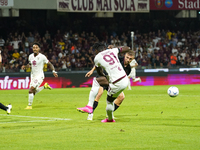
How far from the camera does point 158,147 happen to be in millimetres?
6305

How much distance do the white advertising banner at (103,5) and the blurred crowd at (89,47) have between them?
243 cm

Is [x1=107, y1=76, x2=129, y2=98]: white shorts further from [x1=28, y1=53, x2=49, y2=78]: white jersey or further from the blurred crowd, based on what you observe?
the blurred crowd

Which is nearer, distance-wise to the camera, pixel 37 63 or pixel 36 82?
pixel 36 82

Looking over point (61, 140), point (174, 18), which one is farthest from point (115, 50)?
point (174, 18)

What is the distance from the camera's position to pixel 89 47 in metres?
32.9

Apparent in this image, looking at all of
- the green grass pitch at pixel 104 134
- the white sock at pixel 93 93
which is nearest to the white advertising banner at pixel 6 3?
the green grass pitch at pixel 104 134

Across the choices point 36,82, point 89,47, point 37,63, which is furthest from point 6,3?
point 36,82

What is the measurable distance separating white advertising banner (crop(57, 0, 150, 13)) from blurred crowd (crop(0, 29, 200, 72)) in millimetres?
2431

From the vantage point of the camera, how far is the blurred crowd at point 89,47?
97.6 feet

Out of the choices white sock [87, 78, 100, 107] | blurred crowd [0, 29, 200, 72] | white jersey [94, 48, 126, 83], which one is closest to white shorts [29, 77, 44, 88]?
white sock [87, 78, 100, 107]

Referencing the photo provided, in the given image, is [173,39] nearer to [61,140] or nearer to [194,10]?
[194,10]

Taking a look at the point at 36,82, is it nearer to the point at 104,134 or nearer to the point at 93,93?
the point at 93,93

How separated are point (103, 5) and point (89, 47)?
346cm

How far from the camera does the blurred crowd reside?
29.8 metres
